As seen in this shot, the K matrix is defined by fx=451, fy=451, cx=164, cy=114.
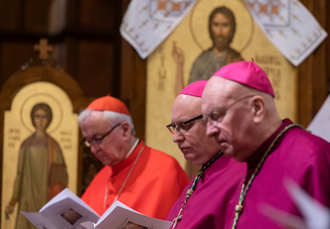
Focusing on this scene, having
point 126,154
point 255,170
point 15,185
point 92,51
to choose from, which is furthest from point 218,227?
point 92,51

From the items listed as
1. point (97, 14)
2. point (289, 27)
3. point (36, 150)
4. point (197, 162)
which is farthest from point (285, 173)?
point (97, 14)

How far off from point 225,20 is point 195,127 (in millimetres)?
3414

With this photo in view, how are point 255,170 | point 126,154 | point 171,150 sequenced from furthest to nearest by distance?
point 171,150 < point 126,154 < point 255,170

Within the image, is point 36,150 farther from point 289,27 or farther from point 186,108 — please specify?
point 289,27

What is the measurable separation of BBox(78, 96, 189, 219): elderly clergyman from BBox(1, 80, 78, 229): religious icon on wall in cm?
69

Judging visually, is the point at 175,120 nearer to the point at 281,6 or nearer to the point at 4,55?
the point at 281,6

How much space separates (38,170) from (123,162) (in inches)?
46.9

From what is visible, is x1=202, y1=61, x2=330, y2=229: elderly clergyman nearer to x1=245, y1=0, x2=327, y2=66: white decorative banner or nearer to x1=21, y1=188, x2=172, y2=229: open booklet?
x1=21, y1=188, x2=172, y2=229: open booklet

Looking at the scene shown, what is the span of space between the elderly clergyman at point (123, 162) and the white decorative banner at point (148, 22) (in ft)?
4.63

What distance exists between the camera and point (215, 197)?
2.27 meters

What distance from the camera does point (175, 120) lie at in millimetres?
2648

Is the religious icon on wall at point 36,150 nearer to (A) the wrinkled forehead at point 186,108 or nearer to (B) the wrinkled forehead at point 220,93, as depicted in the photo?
(A) the wrinkled forehead at point 186,108

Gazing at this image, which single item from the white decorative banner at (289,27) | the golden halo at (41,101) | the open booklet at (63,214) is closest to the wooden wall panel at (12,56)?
the golden halo at (41,101)

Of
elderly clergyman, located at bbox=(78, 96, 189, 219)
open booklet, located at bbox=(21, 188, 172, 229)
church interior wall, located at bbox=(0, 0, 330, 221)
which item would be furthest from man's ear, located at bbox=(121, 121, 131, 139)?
church interior wall, located at bbox=(0, 0, 330, 221)
